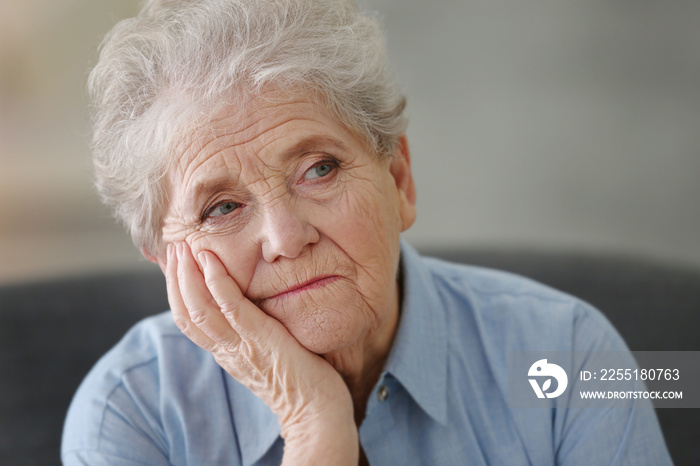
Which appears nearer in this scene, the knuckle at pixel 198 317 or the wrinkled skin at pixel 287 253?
the wrinkled skin at pixel 287 253

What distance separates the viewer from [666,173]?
254cm

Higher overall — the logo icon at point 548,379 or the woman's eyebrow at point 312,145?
the woman's eyebrow at point 312,145

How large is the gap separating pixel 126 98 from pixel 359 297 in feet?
2.23

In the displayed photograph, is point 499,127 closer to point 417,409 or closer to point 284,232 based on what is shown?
point 417,409

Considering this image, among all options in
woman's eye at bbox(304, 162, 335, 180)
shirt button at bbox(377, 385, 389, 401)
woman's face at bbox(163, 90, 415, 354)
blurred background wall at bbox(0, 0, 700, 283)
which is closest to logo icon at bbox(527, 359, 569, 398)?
shirt button at bbox(377, 385, 389, 401)

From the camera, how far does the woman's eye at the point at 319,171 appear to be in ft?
4.39

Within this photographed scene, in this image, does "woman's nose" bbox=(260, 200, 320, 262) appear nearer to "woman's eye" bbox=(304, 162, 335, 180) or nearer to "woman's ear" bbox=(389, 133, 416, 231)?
"woman's eye" bbox=(304, 162, 335, 180)

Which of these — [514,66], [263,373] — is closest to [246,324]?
[263,373]

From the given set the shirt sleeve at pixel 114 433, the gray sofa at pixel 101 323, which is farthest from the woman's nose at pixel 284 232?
the gray sofa at pixel 101 323

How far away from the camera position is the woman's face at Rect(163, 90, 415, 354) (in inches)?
50.1

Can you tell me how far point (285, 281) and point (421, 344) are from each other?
517 millimetres

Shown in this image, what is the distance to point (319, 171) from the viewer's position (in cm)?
134

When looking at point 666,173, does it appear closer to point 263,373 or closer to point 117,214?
point 263,373

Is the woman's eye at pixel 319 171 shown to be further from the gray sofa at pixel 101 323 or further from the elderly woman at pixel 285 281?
the gray sofa at pixel 101 323
